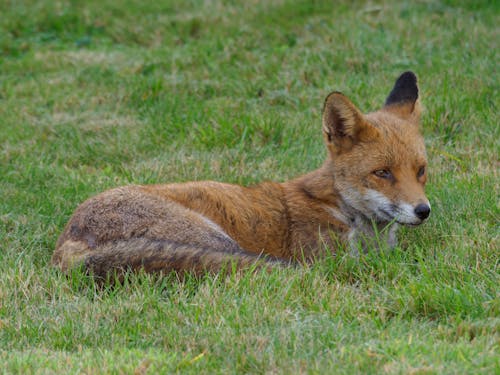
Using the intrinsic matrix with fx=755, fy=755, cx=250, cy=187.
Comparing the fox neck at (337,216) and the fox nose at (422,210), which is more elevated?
the fox nose at (422,210)

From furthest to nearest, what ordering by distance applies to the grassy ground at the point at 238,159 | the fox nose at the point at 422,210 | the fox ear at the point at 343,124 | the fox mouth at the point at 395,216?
1. the fox ear at the point at 343,124
2. the fox mouth at the point at 395,216
3. the fox nose at the point at 422,210
4. the grassy ground at the point at 238,159

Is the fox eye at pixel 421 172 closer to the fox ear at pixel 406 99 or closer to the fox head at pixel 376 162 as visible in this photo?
the fox head at pixel 376 162

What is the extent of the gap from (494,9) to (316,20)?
270cm

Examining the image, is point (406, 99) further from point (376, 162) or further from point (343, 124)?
point (376, 162)

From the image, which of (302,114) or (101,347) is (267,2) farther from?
(101,347)

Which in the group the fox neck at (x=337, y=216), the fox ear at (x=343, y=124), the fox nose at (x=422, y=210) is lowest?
the fox neck at (x=337, y=216)

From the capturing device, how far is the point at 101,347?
4359mm

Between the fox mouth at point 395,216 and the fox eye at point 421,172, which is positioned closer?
Result: the fox mouth at point 395,216

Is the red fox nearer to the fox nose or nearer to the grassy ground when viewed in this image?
the fox nose

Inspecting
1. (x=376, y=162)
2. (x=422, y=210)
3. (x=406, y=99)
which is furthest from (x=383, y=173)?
(x=406, y=99)

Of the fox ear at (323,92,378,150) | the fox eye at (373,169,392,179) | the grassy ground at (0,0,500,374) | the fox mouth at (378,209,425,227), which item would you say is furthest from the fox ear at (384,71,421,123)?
the fox mouth at (378,209,425,227)

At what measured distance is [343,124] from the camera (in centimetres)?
609

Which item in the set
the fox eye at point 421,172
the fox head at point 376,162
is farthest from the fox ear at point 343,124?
the fox eye at point 421,172

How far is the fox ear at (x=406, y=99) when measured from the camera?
6.57 metres
